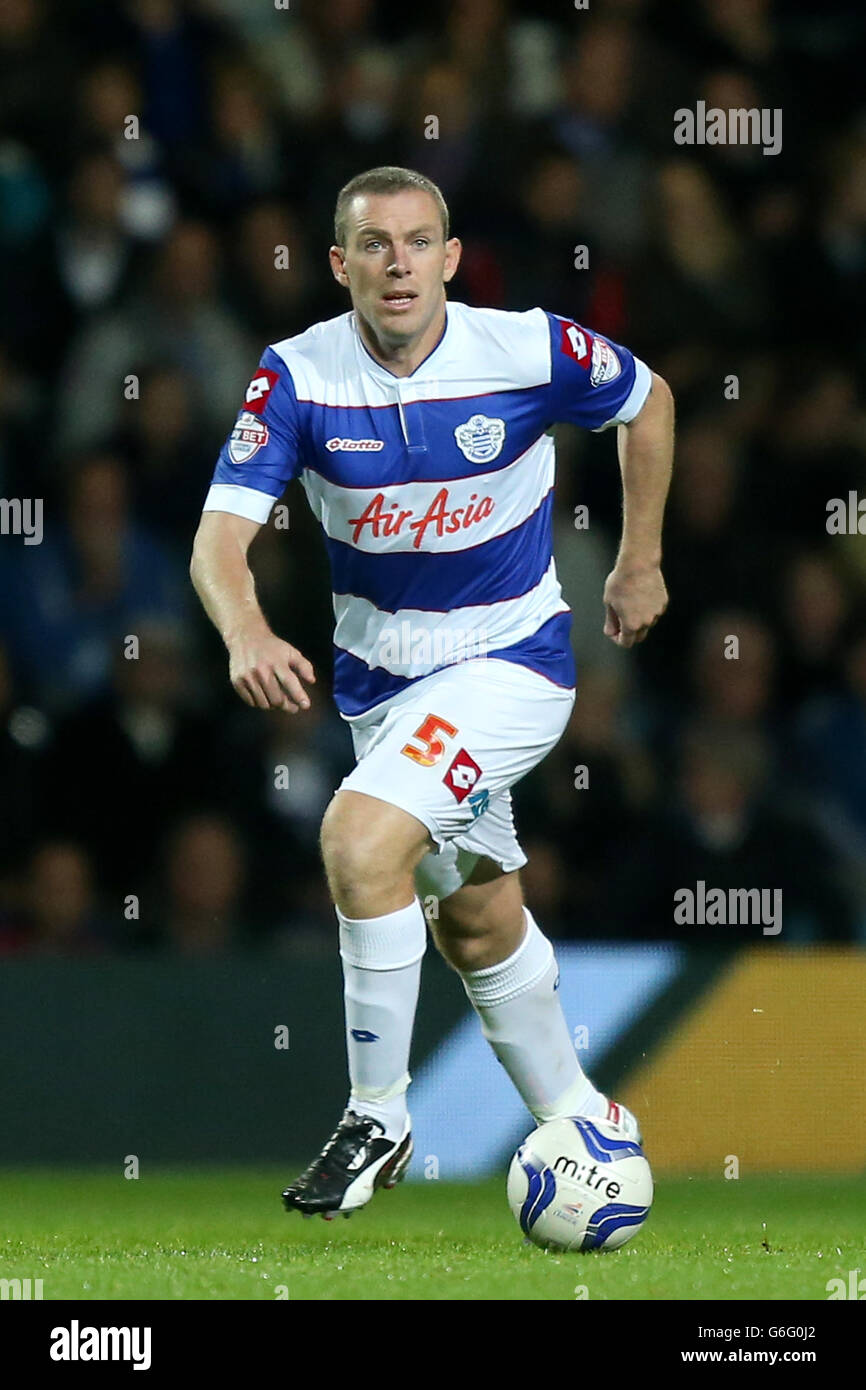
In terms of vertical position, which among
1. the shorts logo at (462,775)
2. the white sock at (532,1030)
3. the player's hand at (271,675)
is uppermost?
the player's hand at (271,675)

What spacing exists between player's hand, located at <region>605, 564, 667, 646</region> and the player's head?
758 mm

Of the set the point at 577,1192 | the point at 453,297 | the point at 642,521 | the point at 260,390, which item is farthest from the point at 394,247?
the point at 453,297

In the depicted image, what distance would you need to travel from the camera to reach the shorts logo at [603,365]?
17.2 ft

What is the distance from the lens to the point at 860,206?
8.43 m

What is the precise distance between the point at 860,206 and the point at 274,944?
353cm

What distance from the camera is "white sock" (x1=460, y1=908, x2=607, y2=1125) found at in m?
5.21

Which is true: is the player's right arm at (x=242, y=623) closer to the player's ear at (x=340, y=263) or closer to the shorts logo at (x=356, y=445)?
the shorts logo at (x=356, y=445)

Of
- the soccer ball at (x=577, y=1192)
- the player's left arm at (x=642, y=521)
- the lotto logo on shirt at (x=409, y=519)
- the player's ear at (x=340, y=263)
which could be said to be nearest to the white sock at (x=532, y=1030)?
the soccer ball at (x=577, y=1192)

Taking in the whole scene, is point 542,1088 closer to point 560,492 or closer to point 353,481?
point 353,481

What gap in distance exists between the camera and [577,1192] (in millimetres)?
4875

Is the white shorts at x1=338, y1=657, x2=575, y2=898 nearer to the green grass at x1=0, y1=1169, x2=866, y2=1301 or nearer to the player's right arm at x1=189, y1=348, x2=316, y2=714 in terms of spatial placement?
the player's right arm at x1=189, y1=348, x2=316, y2=714

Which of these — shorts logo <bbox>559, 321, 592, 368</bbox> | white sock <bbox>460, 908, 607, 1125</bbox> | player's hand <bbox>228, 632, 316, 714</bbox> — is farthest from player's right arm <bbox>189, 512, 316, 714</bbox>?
white sock <bbox>460, 908, 607, 1125</bbox>

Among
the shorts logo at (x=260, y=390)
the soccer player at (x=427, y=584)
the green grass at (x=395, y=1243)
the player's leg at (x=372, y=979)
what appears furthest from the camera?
the shorts logo at (x=260, y=390)

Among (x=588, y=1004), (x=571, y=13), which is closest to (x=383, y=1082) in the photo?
(x=588, y=1004)
